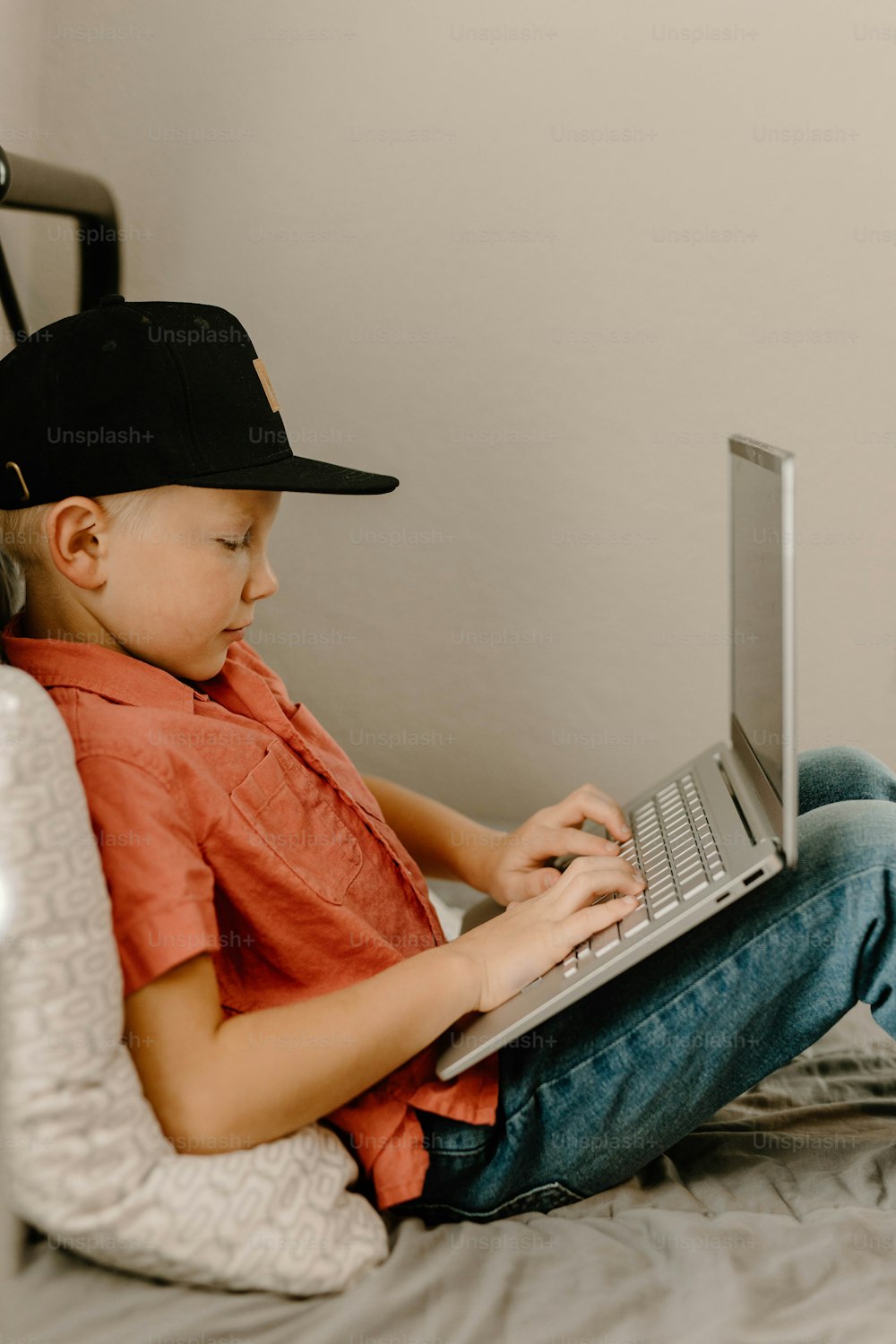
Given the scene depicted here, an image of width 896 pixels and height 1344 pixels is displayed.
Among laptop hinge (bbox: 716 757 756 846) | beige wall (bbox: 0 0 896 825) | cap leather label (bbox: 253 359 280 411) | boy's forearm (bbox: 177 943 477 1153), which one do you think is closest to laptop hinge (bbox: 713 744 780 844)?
laptop hinge (bbox: 716 757 756 846)

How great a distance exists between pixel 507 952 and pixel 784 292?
1.19m

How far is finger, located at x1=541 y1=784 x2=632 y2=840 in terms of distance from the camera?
3.68 ft

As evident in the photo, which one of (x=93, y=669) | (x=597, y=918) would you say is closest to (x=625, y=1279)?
(x=597, y=918)

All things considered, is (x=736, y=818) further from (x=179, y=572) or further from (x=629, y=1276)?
(x=179, y=572)

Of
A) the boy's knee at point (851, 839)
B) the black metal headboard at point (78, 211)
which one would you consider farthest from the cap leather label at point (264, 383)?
the boy's knee at point (851, 839)

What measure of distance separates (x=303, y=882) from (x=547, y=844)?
32 cm

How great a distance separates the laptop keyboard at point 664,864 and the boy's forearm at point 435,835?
173 millimetres

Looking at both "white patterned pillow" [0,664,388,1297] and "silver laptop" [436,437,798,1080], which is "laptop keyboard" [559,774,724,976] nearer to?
"silver laptop" [436,437,798,1080]

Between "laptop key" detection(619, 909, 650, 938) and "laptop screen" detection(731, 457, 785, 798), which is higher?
"laptop screen" detection(731, 457, 785, 798)

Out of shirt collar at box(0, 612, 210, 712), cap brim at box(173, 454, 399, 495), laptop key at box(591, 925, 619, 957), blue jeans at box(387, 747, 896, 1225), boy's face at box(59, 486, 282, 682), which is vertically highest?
cap brim at box(173, 454, 399, 495)

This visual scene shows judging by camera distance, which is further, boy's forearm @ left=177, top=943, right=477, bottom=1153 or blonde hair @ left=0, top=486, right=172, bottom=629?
blonde hair @ left=0, top=486, right=172, bottom=629

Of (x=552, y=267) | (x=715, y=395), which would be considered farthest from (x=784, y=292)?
(x=552, y=267)

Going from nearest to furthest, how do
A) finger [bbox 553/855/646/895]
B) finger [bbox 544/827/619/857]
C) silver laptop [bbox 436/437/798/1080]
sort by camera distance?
1. silver laptop [bbox 436/437/798/1080]
2. finger [bbox 553/855/646/895]
3. finger [bbox 544/827/619/857]

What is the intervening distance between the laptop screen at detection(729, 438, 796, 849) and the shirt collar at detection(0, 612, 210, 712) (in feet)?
1.50
